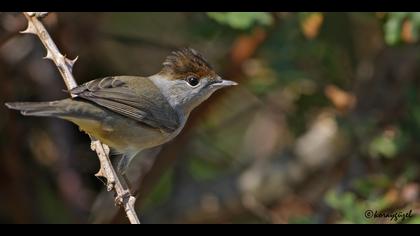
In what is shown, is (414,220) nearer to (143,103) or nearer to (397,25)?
(397,25)

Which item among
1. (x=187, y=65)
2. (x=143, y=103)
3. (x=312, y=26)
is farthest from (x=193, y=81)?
(x=312, y=26)

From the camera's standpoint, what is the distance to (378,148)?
214 inches

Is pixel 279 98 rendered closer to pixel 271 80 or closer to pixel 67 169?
pixel 271 80

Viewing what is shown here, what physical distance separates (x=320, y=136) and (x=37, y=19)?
2.91 m

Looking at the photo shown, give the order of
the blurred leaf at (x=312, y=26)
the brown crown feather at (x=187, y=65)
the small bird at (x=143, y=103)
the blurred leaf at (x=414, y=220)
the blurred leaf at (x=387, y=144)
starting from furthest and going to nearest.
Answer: the blurred leaf at (x=312, y=26) < the blurred leaf at (x=387, y=144) < the brown crown feather at (x=187, y=65) < the small bird at (x=143, y=103) < the blurred leaf at (x=414, y=220)

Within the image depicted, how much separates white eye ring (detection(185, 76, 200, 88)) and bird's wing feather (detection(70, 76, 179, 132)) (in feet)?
0.60

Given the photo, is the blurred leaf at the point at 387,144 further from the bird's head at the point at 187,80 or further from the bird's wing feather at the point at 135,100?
the bird's wing feather at the point at 135,100

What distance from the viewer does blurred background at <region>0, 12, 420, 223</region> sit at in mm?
5582

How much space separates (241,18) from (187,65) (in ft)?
1.38

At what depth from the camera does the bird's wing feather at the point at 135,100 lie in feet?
14.4

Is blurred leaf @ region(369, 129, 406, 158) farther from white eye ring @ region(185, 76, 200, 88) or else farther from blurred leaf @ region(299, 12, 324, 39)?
white eye ring @ region(185, 76, 200, 88)

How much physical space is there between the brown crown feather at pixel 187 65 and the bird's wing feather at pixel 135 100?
163 millimetres

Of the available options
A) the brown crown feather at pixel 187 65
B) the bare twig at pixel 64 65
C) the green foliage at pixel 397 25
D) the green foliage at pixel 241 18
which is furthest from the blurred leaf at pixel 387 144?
the bare twig at pixel 64 65
